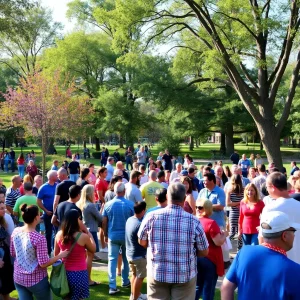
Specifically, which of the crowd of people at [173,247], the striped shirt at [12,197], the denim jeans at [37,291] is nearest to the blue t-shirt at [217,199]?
the crowd of people at [173,247]

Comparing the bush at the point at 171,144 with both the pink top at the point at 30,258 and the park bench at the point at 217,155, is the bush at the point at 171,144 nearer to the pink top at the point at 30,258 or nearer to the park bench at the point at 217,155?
the park bench at the point at 217,155

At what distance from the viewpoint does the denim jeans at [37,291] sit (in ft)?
14.8

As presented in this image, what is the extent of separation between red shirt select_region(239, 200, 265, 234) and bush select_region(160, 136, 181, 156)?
105 ft

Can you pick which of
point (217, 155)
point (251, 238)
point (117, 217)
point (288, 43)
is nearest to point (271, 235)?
point (117, 217)

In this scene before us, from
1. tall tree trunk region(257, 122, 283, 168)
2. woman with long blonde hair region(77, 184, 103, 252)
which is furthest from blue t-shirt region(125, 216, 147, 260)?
tall tree trunk region(257, 122, 283, 168)

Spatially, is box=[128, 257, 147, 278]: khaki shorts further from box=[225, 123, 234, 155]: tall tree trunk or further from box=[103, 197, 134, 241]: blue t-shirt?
box=[225, 123, 234, 155]: tall tree trunk

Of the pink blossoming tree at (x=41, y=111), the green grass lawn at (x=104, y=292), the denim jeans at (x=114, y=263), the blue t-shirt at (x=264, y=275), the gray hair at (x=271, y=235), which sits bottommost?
the green grass lawn at (x=104, y=292)

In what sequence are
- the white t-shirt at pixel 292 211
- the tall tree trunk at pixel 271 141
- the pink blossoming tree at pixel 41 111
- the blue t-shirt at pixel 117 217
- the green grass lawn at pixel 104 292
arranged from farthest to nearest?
1. the pink blossoming tree at pixel 41 111
2. the tall tree trunk at pixel 271 141
3. the blue t-shirt at pixel 117 217
4. the green grass lawn at pixel 104 292
5. the white t-shirt at pixel 292 211

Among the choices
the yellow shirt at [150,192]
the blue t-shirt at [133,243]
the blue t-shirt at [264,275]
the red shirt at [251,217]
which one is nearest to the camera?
the blue t-shirt at [264,275]

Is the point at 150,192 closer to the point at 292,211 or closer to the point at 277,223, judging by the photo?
the point at 292,211

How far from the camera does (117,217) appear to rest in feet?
20.9

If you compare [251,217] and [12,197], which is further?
[12,197]

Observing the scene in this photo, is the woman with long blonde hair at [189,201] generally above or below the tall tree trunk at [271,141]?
below

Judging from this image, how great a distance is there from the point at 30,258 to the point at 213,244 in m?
2.15
